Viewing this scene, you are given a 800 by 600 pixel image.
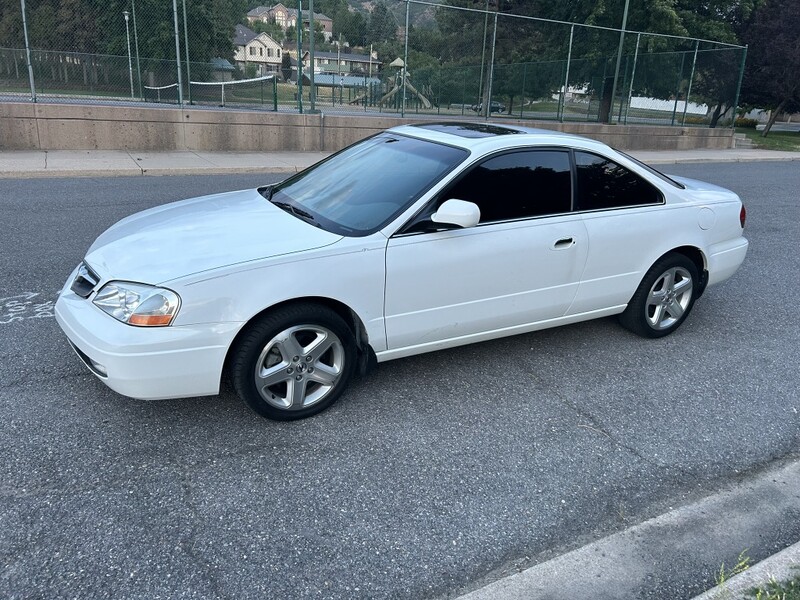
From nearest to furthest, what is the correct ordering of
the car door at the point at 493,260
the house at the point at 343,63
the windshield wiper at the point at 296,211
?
the car door at the point at 493,260 → the windshield wiper at the point at 296,211 → the house at the point at 343,63

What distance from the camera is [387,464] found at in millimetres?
3166

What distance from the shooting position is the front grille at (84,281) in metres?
3.37

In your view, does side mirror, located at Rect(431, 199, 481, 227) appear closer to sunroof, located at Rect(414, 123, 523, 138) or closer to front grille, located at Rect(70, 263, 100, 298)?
sunroof, located at Rect(414, 123, 523, 138)

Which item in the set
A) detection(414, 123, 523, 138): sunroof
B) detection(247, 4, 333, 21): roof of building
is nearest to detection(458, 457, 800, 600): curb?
detection(414, 123, 523, 138): sunroof

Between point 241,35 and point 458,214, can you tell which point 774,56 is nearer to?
point 241,35

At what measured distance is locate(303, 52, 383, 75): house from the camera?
15.8 m

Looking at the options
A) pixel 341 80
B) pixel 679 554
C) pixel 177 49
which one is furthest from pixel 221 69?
pixel 679 554

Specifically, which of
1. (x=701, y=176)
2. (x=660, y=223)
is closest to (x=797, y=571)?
(x=660, y=223)

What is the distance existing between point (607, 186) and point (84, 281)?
3.40 meters

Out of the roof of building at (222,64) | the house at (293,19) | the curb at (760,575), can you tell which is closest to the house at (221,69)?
the roof of building at (222,64)

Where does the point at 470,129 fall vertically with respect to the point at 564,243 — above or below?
above

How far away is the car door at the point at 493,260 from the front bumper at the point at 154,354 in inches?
38.9

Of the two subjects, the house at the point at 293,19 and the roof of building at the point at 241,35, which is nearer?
the house at the point at 293,19

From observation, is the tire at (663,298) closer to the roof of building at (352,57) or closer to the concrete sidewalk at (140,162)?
the concrete sidewalk at (140,162)
